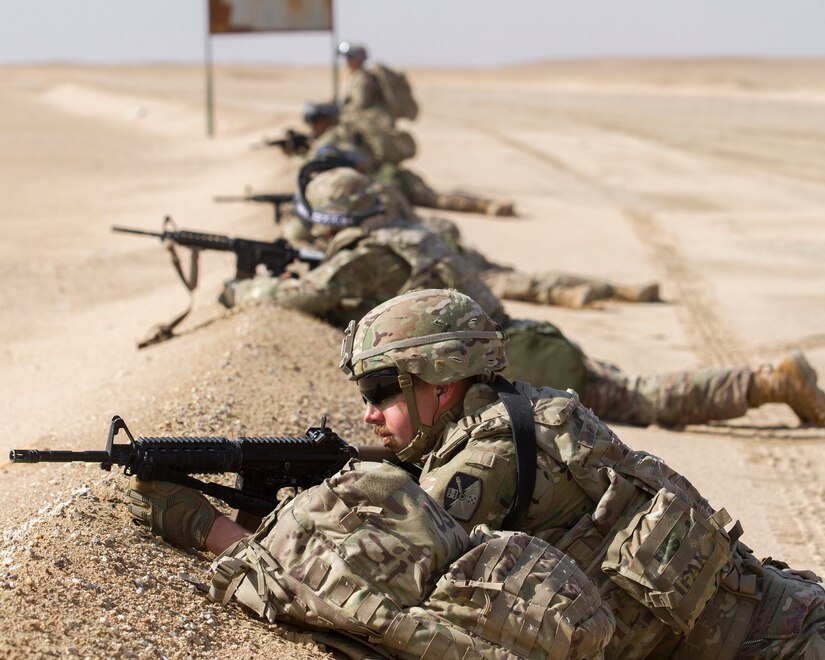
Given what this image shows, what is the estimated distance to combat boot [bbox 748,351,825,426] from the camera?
6242 mm

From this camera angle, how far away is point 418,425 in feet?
10.3

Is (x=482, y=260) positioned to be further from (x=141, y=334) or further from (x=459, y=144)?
(x=459, y=144)

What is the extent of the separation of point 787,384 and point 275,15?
51.3 feet

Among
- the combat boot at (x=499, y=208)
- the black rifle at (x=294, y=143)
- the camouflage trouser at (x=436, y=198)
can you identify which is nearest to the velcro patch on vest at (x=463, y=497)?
the black rifle at (x=294, y=143)

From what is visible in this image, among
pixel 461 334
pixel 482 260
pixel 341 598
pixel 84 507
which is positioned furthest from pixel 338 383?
pixel 482 260

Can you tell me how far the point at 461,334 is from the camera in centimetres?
313

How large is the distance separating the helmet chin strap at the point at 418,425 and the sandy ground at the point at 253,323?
55cm

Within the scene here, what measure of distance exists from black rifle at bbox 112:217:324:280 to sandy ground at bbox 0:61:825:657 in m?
0.40

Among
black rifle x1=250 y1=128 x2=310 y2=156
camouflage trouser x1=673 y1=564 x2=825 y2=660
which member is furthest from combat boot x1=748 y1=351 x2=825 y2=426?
black rifle x1=250 y1=128 x2=310 y2=156

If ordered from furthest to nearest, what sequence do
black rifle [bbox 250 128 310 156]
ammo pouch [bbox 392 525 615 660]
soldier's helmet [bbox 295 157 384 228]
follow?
black rifle [bbox 250 128 310 156]
soldier's helmet [bbox 295 157 384 228]
ammo pouch [bbox 392 525 615 660]

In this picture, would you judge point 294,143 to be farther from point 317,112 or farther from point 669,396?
point 669,396

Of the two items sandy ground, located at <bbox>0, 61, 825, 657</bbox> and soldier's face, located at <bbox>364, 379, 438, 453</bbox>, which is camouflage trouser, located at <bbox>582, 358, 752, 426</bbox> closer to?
sandy ground, located at <bbox>0, 61, 825, 657</bbox>

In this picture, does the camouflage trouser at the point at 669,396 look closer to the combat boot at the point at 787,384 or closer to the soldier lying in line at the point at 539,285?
the combat boot at the point at 787,384

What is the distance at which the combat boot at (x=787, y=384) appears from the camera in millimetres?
6242
